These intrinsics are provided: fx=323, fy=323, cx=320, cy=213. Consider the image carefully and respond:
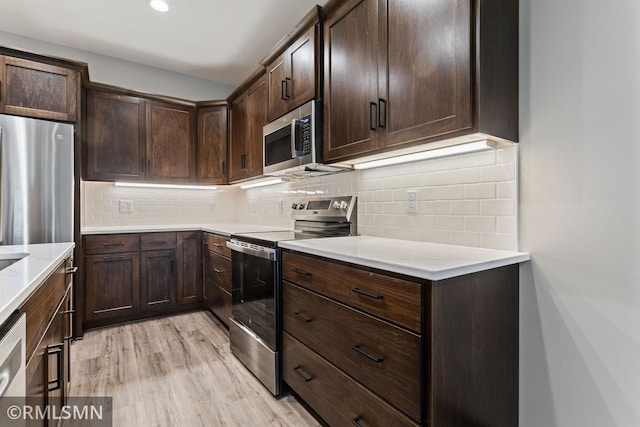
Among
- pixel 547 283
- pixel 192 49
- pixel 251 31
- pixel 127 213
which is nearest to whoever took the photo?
pixel 547 283

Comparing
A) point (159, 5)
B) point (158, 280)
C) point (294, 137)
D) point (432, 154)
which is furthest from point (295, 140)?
→ point (158, 280)

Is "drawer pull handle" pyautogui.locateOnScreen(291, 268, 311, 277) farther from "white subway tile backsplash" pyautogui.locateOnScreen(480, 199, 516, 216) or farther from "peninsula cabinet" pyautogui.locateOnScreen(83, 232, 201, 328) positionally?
"peninsula cabinet" pyautogui.locateOnScreen(83, 232, 201, 328)

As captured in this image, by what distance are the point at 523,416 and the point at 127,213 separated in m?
3.73

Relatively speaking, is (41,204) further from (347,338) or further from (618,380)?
(618,380)

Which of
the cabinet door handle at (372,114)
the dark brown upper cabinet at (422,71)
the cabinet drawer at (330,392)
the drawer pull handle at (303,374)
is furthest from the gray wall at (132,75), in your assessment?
the drawer pull handle at (303,374)

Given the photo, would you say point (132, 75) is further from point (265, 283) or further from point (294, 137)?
point (265, 283)

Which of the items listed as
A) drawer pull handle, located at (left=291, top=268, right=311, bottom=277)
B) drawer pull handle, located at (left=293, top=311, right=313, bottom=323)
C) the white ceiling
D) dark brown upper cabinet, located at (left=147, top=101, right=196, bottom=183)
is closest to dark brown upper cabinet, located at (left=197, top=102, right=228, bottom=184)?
dark brown upper cabinet, located at (left=147, top=101, right=196, bottom=183)

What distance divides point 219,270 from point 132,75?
2.30 meters

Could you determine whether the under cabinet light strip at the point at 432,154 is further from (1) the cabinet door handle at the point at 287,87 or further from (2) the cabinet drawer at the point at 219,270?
(2) the cabinet drawer at the point at 219,270

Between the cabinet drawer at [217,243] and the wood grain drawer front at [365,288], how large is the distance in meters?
1.17

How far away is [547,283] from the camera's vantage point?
52.3 inches

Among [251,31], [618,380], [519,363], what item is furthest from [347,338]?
[251,31]

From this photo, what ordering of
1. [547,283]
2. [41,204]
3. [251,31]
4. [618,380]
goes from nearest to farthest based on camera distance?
[618,380] → [547,283] → [41,204] → [251,31]

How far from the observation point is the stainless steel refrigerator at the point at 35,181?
2.29 metres
